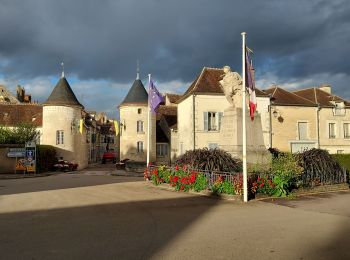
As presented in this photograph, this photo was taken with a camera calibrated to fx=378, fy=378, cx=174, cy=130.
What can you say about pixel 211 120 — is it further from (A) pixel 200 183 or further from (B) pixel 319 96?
(A) pixel 200 183

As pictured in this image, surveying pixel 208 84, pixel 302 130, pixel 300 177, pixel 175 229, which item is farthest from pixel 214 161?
pixel 302 130

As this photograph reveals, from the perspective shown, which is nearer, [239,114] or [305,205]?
[305,205]

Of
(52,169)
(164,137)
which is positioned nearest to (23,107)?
(52,169)

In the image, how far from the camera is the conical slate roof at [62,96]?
123 feet

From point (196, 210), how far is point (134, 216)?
5.34 feet

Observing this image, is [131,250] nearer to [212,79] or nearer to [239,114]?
[239,114]

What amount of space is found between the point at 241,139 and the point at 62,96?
1093 inches

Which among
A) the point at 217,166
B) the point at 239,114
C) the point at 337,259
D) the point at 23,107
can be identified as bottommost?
the point at 337,259

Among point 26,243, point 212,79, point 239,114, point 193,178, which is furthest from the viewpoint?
point 212,79

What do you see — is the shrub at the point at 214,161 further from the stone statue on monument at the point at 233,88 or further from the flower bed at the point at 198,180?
the stone statue on monument at the point at 233,88

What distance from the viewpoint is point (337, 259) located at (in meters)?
5.30

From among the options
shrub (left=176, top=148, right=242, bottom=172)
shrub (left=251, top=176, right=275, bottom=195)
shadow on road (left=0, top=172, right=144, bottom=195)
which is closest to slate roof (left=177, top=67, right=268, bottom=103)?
shadow on road (left=0, top=172, right=144, bottom=195)

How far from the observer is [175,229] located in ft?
23.9

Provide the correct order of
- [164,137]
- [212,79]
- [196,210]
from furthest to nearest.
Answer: [164,137] < [212,79] < [196,210]
